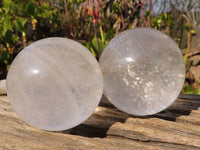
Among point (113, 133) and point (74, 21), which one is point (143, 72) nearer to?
point (113, 133)

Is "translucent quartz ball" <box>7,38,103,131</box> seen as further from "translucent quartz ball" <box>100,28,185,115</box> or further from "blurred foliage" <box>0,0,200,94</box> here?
"blurred foliage" <box>0,0,200,94</box>

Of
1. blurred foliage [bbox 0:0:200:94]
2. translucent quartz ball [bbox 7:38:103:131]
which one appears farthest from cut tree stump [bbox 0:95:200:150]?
blurred foliage [bbox 0:0:200:94]

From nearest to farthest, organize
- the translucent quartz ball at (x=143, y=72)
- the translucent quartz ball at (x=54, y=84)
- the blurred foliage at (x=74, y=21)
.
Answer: the translucent quartz ball at (x=54, y=84) < the translucent quartz ball at (x=143, y=72) < the blurred foliage at (x=74, y=21)

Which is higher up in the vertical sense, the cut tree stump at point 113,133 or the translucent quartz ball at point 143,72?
the translucent quartz ball at point 143,72

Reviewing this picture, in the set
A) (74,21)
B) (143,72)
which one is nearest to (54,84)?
(143,72)

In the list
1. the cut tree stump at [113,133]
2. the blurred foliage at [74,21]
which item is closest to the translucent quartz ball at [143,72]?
the cut tree stump at [113,133]

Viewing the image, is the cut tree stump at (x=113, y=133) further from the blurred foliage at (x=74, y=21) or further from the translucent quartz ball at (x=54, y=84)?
the blurred foliage at (x=74, y=21)

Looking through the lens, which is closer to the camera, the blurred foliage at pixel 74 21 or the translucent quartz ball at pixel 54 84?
the translucent quartz ball at pixel 54 84
